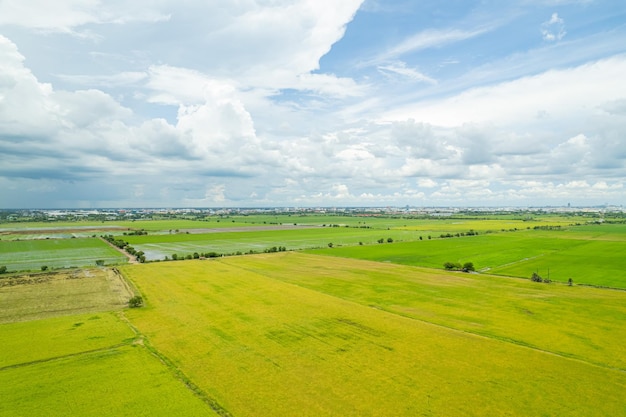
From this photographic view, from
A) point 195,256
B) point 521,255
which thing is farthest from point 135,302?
point 521,255

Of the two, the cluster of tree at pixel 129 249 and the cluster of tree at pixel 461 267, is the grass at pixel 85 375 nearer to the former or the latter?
the cluster of tree at pixel 129 249

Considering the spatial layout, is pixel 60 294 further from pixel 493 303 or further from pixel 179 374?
pixel 493 303

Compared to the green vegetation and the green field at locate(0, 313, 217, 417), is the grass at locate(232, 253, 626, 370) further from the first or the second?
the green field at locate(0, 313, 217, 417)

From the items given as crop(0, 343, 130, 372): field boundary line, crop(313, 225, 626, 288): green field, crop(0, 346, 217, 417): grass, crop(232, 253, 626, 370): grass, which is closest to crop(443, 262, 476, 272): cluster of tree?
crop(313, 225, 626, 288): green field

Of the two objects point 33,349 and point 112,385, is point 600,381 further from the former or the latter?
point 33,349

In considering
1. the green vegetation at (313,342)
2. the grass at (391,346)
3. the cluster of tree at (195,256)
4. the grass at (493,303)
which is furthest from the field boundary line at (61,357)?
the cluster of tree at (195,256)

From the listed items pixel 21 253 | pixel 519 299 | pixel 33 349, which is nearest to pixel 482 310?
pixel 519 299
